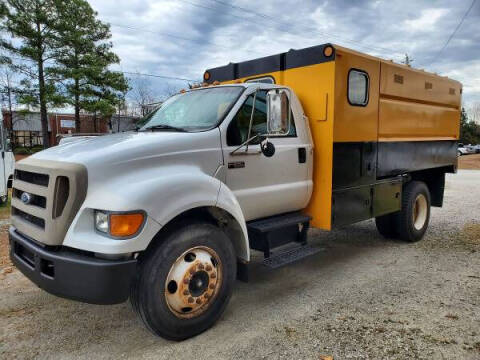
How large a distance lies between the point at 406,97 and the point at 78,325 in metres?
5.18

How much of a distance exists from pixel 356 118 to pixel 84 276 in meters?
3.62

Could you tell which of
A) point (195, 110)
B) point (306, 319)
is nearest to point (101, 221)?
point (195, 110)

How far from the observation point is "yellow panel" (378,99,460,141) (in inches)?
215

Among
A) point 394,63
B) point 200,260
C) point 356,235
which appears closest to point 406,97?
point 394,63

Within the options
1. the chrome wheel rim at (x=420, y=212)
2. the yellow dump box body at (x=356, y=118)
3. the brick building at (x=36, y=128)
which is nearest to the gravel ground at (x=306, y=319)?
the yellow dump box body at (x=356, y=118)

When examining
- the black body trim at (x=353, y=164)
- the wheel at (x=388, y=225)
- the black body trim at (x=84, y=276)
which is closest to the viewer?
the black body trim at (x=84, y=276)

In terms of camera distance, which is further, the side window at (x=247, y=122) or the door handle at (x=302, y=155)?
the door handle at (x=302, y=155)

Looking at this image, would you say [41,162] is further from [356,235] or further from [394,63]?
[356,235]

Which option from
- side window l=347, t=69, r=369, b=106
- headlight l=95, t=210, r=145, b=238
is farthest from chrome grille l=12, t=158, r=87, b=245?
side window l=347, t=69, r=369, b=106

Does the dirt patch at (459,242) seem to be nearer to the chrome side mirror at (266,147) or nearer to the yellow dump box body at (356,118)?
the yellow dump box body at (356,118)

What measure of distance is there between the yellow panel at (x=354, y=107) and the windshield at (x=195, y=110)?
126cm

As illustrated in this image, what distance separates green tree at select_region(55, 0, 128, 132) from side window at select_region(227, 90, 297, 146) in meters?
21.1

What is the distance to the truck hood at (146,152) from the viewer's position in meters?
3.02

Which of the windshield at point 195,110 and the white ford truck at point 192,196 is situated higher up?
the windshield at point 195,110
